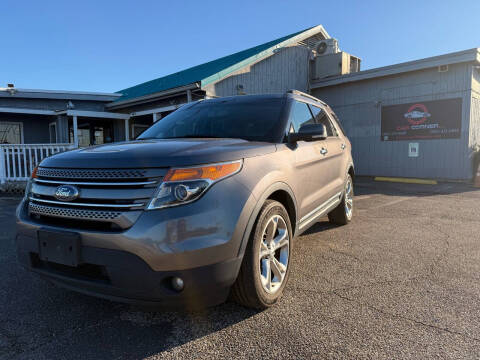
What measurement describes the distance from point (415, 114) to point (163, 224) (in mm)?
12456

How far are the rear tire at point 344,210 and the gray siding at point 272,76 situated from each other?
6568 mm

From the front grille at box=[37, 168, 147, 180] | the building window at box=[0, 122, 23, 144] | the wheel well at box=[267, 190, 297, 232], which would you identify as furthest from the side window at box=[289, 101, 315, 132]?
the building window at box=[0, 122, 23, 144]

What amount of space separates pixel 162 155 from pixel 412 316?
82.5 inches

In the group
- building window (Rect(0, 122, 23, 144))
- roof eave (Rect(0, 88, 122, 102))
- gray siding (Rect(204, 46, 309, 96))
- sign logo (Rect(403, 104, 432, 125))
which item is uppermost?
gray siding (Rect(204, 46, 309, 96))

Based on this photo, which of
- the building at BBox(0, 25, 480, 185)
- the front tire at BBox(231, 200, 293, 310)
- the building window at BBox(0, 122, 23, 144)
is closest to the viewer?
the front tire at BBox(231, 200, 293, 310)

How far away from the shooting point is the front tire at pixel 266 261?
7.39 ft

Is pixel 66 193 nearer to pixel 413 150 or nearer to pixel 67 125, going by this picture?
pixel 413 150

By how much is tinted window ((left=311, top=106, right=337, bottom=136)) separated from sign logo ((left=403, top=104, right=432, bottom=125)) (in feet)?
29.2

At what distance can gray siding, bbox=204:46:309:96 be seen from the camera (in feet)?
36.7

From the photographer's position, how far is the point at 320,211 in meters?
3.73

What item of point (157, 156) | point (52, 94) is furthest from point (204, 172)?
point (52, 94)

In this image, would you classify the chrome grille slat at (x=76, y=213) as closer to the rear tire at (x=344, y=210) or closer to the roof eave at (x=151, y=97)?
the rear tire at (x=344, y=210)

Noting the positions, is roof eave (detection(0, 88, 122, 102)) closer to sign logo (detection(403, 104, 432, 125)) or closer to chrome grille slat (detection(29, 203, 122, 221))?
sign logo (detection(403, 104, 432, 125))

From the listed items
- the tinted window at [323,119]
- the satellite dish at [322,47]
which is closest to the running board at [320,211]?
the tinted window at [323,119]
